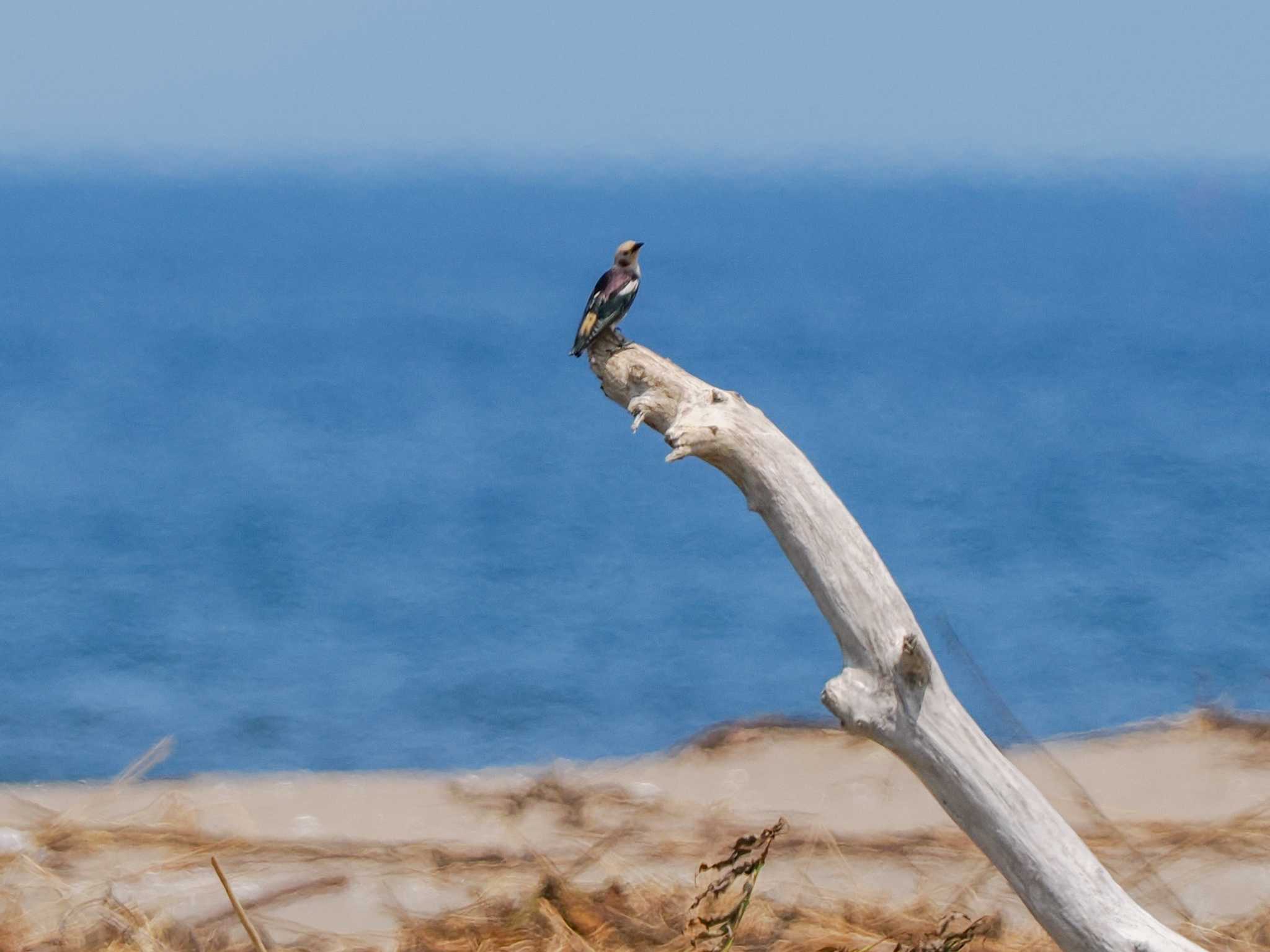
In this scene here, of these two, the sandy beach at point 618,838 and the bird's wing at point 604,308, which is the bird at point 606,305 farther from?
the sandy beach at point 618,838

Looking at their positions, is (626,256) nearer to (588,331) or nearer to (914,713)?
(588,331)

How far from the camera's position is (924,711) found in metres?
2.69

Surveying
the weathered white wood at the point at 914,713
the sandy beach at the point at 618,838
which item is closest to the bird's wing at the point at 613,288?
the weathered white wood at the point at 914,713

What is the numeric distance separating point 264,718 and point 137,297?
8.62 meters

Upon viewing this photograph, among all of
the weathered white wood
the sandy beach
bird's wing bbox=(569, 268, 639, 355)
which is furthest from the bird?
the sandy beach

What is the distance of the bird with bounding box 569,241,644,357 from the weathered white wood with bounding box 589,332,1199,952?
1.85ft

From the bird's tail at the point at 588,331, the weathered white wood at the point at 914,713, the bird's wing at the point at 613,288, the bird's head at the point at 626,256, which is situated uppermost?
the bird's head at the point at 626,256

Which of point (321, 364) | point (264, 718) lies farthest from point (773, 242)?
point (264, 718)

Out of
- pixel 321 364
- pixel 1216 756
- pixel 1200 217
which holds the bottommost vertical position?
pixel 1216 756

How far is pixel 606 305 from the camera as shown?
3.36m

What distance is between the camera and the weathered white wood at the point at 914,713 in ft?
8.70

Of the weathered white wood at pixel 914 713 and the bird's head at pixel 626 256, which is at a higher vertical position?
the bird's head at pixel 626 256

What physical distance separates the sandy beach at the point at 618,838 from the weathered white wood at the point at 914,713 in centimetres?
134

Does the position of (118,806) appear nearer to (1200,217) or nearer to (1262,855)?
(1262,855)
